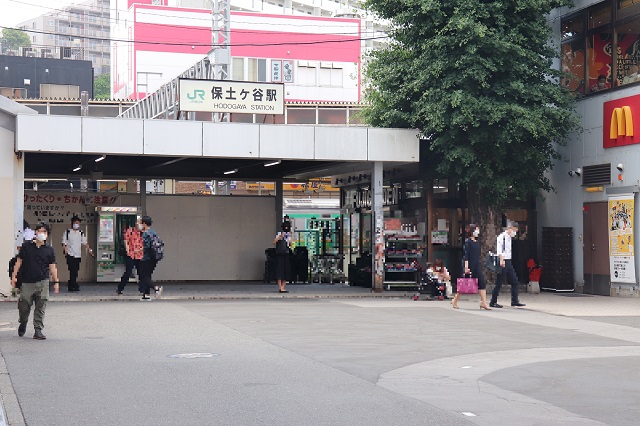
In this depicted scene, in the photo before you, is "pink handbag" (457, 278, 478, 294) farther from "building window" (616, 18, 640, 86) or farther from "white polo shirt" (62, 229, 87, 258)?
"white polo shirt" (62, 229, 87, 258)

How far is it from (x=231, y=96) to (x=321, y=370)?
1568 centimetres

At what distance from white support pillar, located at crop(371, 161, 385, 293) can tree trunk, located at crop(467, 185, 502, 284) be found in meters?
2.69

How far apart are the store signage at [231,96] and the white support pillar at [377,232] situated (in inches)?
123

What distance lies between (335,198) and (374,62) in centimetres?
2018

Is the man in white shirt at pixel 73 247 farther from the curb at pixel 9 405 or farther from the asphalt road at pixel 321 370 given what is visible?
the curb at pixel 9 405

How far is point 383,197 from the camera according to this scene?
3130 centimetres

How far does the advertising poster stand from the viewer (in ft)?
84.8

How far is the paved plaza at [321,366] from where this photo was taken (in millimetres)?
9328

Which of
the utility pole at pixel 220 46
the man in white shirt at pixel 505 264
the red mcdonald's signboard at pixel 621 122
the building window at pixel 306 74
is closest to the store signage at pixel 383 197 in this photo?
the utility pole at pixel 220 46

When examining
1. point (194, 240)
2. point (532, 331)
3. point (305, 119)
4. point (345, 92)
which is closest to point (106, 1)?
point (345, 92)

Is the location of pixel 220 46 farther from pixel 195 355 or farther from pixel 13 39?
pixel 13 39

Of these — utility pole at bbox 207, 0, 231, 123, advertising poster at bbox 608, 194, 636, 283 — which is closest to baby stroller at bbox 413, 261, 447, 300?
advertising poster at bbox 608, 194, 636, 283

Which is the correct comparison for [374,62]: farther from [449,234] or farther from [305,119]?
[305,119]

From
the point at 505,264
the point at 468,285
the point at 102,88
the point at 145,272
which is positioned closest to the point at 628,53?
the point at 505,264
